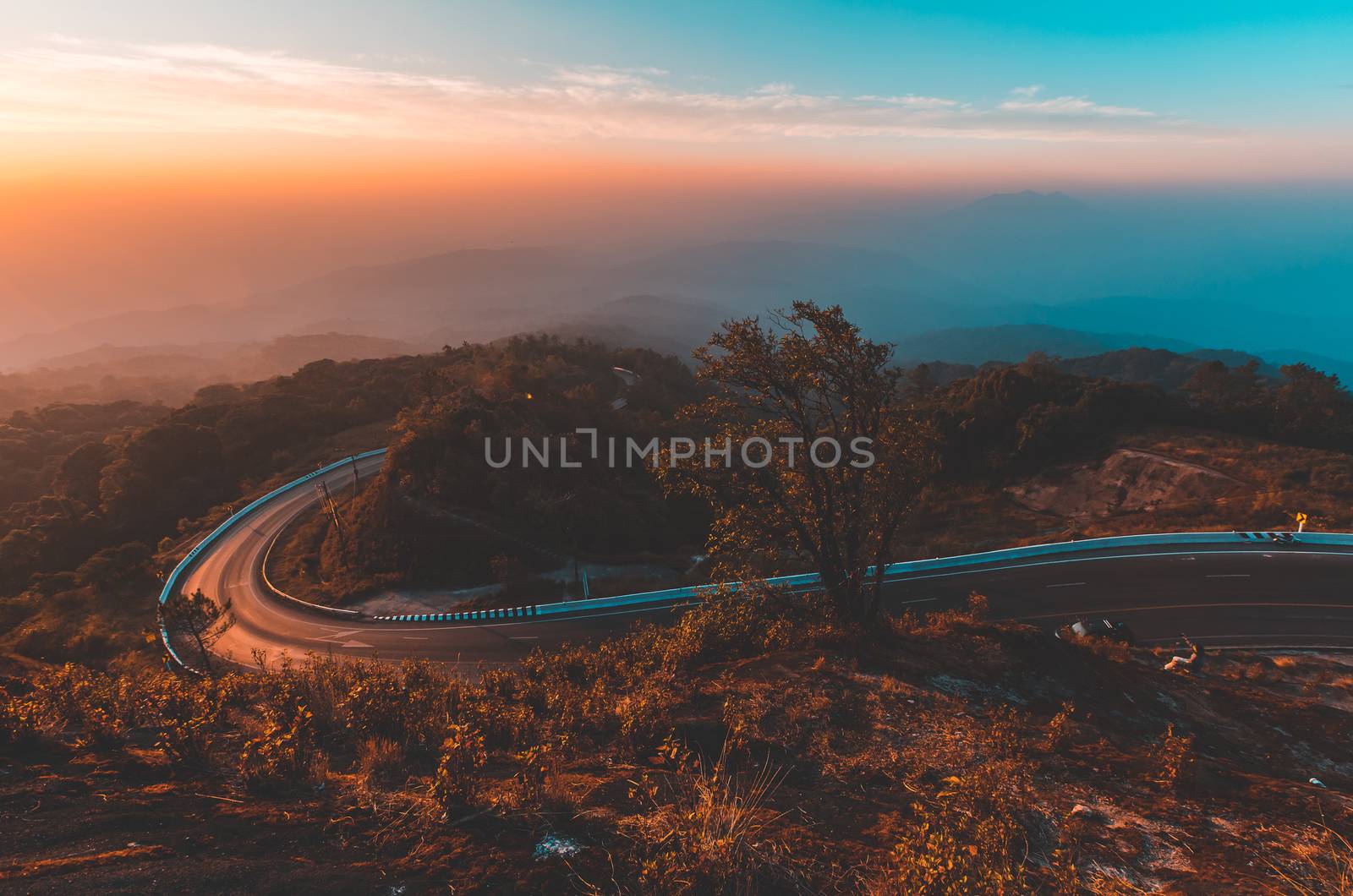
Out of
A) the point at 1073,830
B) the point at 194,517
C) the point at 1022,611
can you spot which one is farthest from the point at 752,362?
the point at 194,517

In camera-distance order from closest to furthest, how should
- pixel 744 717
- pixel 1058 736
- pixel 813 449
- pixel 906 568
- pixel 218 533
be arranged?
pixel 1058 736, pixel 744 717, pixel 813 449, pixel 906 568, pixel 218 533

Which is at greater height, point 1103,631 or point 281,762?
point 281,762

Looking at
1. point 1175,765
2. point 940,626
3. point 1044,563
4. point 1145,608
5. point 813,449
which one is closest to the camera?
point 1175,765

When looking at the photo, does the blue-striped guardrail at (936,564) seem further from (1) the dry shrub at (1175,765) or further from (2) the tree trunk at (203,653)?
(1) the dry shrub at (1175,765)

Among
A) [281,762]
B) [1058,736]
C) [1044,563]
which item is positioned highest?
[281,762]

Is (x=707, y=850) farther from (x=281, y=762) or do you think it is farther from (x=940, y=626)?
(x=940, y=626)

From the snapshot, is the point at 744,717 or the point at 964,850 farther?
the point at 744,717

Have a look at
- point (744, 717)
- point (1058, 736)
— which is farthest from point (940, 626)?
point (744, 717)
